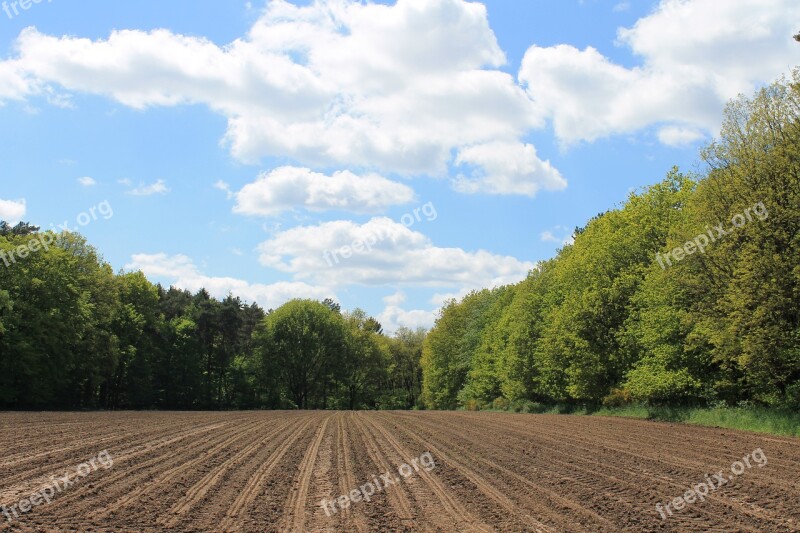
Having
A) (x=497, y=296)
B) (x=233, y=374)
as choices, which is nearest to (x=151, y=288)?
(x=233, y=374)

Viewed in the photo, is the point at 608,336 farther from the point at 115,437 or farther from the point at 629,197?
the point at 115,437

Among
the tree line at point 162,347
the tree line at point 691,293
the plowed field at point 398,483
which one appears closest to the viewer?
the plowed field at point 398,483

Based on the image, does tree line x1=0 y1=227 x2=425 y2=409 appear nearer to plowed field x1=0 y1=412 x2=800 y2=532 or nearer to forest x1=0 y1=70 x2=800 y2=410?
forest x1=0 y1=70 x2=800 y2=410

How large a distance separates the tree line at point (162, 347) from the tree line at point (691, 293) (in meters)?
40.0

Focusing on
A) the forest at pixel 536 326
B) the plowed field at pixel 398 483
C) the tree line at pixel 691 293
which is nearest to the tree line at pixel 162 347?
the forest at pixel 536 326

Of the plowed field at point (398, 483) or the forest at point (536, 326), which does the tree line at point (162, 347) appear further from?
the plowed field at point (398, 483)

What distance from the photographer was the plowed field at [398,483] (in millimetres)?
11047

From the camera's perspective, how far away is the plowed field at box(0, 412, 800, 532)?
1105 cm

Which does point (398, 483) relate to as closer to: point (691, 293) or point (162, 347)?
point (691, 293)

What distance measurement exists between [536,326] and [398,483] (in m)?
43.9

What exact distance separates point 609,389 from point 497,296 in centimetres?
3915

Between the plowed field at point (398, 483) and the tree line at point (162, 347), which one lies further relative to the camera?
the tree line at point (162, 347)

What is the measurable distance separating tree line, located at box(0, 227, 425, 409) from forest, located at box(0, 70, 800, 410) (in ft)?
0.72

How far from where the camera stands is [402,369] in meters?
127
